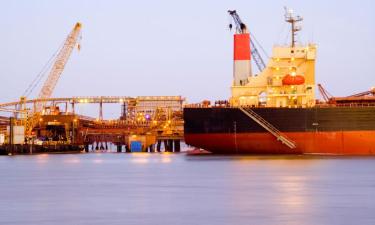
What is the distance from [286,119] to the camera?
53406 mm

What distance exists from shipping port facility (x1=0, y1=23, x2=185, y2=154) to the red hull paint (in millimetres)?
28528

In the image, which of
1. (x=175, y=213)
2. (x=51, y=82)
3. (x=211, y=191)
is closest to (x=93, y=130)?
(x=51, y=82)

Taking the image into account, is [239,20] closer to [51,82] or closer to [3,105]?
[51,82]

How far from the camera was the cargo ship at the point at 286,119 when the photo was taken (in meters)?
52.9

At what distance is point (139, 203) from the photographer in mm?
23219

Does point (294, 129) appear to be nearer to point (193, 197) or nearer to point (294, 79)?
point (294, 79)

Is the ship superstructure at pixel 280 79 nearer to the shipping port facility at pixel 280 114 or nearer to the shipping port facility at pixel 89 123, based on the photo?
the shipping port facility at pixel 280 114

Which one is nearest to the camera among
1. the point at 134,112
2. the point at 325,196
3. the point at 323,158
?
the point at 325,196

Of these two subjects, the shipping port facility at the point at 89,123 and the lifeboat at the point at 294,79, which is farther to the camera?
the shipping port facility at the point at 89,123

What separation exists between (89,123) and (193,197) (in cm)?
7165

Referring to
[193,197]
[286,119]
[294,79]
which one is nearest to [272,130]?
[286,119]

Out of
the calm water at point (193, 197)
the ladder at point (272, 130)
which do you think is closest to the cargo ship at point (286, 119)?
the ladder at point (272, 130)

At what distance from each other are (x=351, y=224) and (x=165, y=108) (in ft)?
252

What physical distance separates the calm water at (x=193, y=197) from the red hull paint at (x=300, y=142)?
14.0 metres
